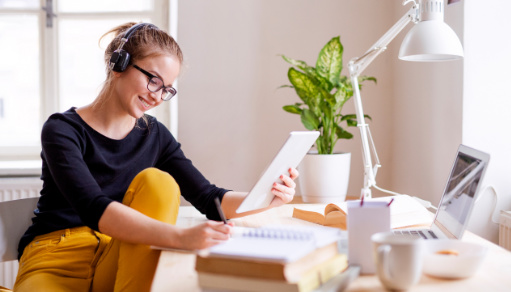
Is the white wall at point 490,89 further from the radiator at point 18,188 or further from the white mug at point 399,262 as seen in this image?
the radiator at point 18,188

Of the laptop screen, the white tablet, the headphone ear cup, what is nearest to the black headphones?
the headphone ear cup

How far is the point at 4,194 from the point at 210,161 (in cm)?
91

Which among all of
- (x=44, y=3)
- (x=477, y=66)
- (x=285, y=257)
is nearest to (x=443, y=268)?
(x=285, y=257)

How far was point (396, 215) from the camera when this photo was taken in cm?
128

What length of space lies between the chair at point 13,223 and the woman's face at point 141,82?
382 millimetres

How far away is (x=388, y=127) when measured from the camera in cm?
240

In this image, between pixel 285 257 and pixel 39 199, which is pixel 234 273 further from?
pixel 39 199

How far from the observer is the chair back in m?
1.44

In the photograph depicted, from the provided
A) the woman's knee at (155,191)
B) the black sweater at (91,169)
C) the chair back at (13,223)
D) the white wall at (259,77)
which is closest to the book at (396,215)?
the black sweater at (91,169)

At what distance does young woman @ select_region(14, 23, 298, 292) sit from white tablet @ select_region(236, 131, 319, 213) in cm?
4

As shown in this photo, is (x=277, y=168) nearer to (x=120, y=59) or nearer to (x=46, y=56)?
(x=120, y=59)

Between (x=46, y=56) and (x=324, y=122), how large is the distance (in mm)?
1436

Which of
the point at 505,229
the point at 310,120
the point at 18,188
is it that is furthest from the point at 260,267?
the point at 18,188

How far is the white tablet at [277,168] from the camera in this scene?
1.16 meters
